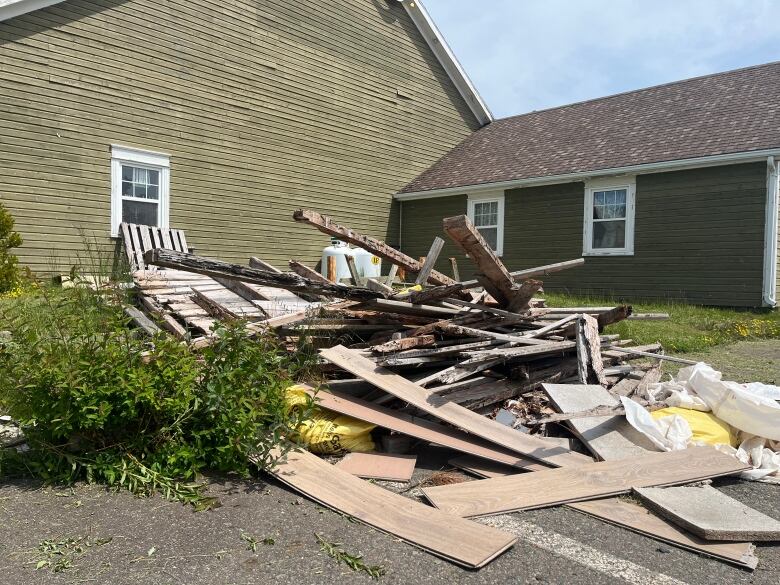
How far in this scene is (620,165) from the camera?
1377 centimetres

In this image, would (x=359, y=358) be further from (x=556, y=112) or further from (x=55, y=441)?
(x=556, y=112)

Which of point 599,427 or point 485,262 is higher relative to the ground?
point 485,262

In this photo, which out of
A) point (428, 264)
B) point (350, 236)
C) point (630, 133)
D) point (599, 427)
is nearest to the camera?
point (599, 427)

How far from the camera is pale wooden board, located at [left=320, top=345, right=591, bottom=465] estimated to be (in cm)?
405

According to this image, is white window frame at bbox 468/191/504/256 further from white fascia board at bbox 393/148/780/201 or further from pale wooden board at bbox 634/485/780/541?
pale wooden board at bbox 634/485/780/541

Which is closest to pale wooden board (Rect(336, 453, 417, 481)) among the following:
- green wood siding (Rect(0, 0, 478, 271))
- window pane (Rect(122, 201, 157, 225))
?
green wood siding (Rect(0, 0, 478, 271))

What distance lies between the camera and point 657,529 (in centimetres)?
315

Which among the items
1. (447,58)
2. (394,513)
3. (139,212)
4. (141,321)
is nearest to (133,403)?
(394,513)

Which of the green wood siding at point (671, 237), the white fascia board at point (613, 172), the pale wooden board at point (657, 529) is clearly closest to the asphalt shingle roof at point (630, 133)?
the white fascia board at point (613, 172)

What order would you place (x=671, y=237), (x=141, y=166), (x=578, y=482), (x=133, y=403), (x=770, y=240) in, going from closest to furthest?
(x=133, y=403)
(x=578, y=482)
(x=770, y=240)
(x=141, y=166)
(x=671, y=237)

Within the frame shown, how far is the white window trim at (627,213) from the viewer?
1395cm

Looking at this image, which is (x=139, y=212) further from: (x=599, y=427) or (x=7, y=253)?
(x=599, y=427)

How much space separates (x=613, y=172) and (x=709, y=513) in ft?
38.5

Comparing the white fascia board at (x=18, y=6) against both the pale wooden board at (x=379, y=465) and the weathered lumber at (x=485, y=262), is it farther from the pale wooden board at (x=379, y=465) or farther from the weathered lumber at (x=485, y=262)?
the pale wooden board at (x=379, y=465)
